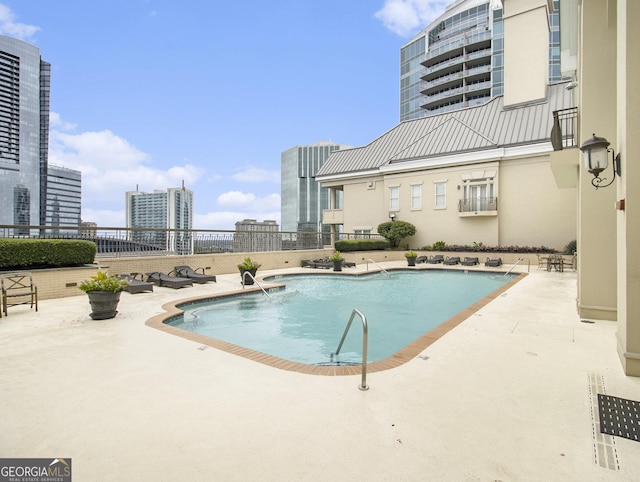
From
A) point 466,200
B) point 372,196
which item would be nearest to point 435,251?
point 466,200

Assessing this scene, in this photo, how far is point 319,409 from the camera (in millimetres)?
3029

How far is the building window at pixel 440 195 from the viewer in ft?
75.4

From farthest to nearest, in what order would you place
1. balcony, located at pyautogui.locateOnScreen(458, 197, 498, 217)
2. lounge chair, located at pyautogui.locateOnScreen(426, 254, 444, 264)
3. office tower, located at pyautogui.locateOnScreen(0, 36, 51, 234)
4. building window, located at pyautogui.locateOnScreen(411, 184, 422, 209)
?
office tower, located at pyautogui.locateOnScreen(0, 36, 51, 234) < building window, located at pyautogui.locateOnScreen(411, 184, 422, 209) < balcony, located at pyautogui.locateOnScreen(458, 197, 498, 217) < lounge chair, located at pyautogui.locateOnScreen(426, 254, 444, 264)

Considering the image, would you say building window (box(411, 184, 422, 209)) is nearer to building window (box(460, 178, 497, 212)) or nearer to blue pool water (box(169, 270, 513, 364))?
building window (box(460, 178, 497, 212))

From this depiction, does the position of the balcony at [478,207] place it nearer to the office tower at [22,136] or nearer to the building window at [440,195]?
the building window at [440,195]

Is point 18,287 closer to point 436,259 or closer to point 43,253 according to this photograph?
point 43,253

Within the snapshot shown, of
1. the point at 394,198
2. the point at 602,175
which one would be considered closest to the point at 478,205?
the point at 394,198

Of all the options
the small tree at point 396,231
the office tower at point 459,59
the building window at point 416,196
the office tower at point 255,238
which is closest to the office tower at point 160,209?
the office tower at point 255,238

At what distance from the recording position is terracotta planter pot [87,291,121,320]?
649 cm

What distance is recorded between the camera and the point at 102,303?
21.4 feet

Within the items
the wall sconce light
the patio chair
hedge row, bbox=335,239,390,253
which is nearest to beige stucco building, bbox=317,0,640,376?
the wall sconce light

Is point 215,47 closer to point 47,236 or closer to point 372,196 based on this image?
point 47,236

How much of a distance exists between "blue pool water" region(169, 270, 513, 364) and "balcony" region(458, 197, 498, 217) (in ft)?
28.0

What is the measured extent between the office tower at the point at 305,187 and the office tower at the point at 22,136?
43.7m
